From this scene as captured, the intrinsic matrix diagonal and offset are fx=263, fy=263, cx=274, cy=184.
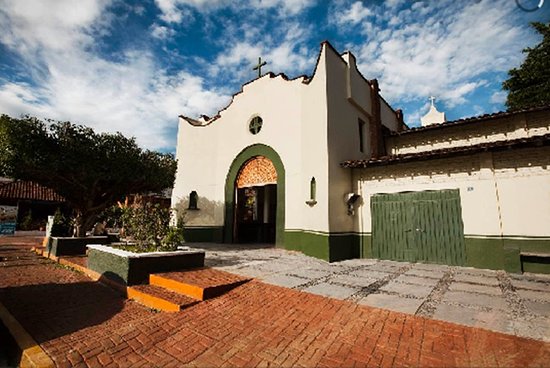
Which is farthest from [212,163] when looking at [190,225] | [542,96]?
[542,96]

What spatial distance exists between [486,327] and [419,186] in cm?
589

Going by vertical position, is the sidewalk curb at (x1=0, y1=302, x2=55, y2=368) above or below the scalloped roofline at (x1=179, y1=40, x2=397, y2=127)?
below

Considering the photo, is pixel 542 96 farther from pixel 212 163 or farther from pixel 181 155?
pixel 181 155

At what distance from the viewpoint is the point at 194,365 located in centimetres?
297

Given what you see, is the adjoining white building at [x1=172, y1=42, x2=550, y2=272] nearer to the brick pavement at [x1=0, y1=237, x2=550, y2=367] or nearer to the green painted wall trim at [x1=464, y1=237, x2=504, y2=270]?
the green painted wall trim at [x1=464, y1=237, x2=504, y2=270]

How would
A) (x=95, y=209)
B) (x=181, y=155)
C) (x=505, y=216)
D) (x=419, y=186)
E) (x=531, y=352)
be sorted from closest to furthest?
(x=531, y=352)
(x=505, y=216)
(x=419, y=186)
(x=95, y=209)
(x=181, y=155)

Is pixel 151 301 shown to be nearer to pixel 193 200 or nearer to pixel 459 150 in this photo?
pixel 459 150

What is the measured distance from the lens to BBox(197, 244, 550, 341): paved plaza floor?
3855 mm

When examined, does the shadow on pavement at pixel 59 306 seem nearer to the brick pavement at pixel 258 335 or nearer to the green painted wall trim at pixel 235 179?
the brick pavement at pixel 258 335

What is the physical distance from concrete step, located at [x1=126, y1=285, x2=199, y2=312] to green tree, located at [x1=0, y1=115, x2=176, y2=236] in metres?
6.00

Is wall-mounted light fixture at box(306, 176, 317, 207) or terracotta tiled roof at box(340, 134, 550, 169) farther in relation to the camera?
wall-mounted light fixture at box(306, 176, 317, 207)

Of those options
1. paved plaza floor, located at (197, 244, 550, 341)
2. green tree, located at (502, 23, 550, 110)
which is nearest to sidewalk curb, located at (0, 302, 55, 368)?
paved plaza floor, located at (197, 244, 550, 341)

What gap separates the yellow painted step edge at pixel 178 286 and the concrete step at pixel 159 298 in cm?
9

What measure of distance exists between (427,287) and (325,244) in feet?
11.8
